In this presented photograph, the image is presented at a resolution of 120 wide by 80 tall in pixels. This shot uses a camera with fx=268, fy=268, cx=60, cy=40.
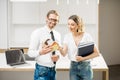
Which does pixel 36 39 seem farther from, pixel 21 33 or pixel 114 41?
pixel 114 41

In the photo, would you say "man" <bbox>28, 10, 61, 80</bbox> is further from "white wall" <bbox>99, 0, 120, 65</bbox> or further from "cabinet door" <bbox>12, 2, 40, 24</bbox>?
"white wall" <bbox>99, 0, 120, 65</bbox>

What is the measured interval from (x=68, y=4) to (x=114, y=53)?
9.49 ft

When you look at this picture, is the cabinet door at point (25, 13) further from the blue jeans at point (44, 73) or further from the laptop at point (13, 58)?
the blue jeans at point (44, 73)

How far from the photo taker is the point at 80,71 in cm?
291

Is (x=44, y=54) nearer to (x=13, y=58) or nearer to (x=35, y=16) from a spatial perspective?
(x=13, y=58)

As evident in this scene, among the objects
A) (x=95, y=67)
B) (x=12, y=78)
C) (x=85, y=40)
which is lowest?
(x=12, y=78)

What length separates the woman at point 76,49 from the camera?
289 cm

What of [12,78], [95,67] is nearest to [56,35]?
[95,67]

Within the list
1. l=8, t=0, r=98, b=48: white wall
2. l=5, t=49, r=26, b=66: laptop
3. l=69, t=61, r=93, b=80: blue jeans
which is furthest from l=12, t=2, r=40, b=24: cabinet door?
l=69, t=61, r=93, b=80: blue jeans

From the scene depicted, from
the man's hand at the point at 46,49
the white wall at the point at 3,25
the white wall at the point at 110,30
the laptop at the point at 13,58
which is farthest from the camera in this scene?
the white wall at the point at 110,30

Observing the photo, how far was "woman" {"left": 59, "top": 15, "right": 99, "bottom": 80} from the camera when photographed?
2.89 meters

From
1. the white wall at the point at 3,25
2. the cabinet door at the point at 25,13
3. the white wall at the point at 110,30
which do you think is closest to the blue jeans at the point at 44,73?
the white wall at the point at 3,25

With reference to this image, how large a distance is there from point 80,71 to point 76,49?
242mm

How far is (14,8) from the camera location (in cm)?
517
